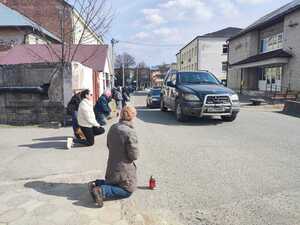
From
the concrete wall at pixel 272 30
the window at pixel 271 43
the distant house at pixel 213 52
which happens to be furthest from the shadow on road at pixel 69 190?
the distant house at pixel 213 52

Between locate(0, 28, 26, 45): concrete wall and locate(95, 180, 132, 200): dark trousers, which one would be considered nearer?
locate(95, 180, 132, 200): dark trousers

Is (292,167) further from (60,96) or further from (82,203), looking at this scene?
(60,96)

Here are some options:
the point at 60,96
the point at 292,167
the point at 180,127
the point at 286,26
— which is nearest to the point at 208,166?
the point at 292,167

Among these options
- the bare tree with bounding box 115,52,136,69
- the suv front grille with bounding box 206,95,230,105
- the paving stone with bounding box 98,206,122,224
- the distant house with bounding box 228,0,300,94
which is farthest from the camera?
the bare tree with bounding box 115,52,136,69

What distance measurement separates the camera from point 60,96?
10.6 m

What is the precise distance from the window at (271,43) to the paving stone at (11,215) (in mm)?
28653

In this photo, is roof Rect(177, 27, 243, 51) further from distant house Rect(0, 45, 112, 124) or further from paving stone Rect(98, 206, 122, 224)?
paving stone Rect(98, 206, 122, 224)

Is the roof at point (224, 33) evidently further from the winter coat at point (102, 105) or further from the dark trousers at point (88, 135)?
the dark trousers at point (88, 135)

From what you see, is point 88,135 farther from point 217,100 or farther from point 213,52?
point 213,52

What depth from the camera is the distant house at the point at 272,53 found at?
2400 cm

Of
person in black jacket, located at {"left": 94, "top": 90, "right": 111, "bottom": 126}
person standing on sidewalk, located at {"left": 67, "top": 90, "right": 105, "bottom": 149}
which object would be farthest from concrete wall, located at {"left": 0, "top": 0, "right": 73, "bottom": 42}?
person standing on sidewalk, located at {"left": 67, "top": 90, "right": 105, "bottom": 149}

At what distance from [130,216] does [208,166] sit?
7.96ft

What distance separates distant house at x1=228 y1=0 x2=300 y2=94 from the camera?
78.7 feet

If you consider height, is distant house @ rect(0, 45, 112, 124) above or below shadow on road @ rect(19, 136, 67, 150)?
above
